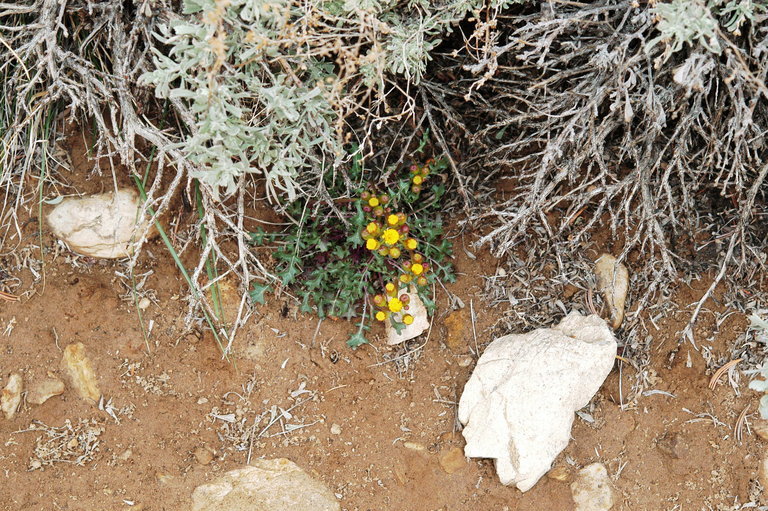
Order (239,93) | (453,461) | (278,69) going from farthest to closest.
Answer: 1. (453,461)
2. (278,69)
3. (239,93)

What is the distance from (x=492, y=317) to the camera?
3.36 meters

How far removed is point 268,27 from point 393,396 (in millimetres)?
1719

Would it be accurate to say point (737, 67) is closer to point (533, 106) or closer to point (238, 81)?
point (533, 106)

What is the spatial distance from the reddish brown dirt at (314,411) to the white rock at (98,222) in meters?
0.11

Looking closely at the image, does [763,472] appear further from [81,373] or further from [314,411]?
[81,373]

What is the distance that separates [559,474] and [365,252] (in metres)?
1.32

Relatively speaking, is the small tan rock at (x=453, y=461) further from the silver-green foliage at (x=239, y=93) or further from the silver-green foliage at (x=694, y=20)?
the silver-green foliage at (x=694, y=20)

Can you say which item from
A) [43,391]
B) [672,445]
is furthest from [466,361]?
[43,391]

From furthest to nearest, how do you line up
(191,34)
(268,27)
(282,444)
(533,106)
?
(282,444)
(533,106)
(268,27)
(191,34)

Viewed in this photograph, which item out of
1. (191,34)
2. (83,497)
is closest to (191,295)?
(83,497)

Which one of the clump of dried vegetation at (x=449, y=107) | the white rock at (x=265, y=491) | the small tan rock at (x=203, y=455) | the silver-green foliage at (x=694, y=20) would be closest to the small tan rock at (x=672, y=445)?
the clump of dried vegetation at (x=449, y=107)

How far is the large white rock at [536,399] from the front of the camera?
307cm

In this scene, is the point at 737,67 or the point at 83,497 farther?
the point at 83,497

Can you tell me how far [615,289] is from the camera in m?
3.27
